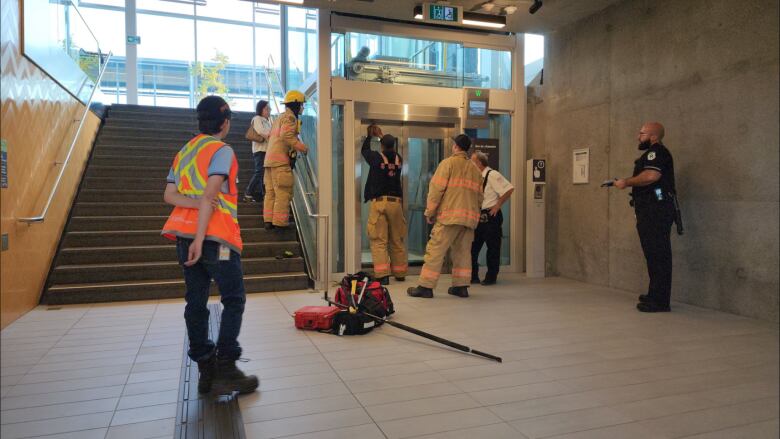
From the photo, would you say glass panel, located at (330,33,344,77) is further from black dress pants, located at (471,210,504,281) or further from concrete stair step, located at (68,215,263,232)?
concrete stair step, located at (68,215,263,232)

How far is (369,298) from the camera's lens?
3.92 m

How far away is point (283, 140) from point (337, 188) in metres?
0.83

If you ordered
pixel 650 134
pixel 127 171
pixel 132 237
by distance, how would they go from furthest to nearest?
pixel 127 171 → pixel 132 237 → pixel 650 134

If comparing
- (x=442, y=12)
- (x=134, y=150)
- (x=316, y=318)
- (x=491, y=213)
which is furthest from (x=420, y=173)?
(x=134, y=150)

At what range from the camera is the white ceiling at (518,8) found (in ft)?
17.6

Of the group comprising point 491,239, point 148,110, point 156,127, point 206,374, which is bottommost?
point 206,374

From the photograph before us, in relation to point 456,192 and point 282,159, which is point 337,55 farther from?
point 456,192

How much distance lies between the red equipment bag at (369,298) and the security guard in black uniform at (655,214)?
6.71 feet

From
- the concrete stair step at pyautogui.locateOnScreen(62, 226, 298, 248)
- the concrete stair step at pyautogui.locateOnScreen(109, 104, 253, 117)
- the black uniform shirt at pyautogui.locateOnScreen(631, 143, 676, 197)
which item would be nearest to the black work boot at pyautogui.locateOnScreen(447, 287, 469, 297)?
the black uniform shirt at pyautogui.locateOnScreen(631, 143, 676, 197)

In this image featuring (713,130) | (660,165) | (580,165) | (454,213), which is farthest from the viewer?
(580,165)

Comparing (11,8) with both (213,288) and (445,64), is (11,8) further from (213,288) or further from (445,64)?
(445,64)

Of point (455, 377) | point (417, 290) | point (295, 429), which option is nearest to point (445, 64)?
point (417, 290)

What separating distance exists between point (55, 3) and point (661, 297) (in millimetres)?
4251

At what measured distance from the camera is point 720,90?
3.75 feet
